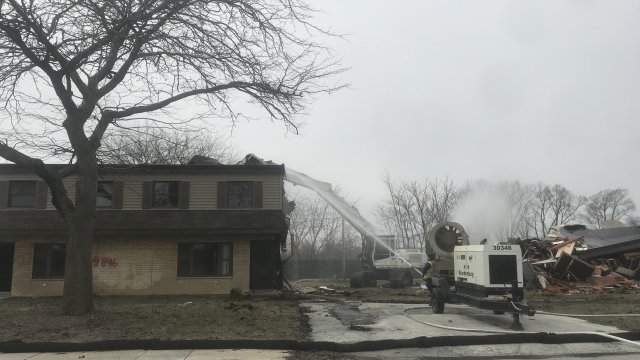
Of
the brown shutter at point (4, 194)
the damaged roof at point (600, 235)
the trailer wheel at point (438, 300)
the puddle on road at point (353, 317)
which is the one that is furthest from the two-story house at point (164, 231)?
the damaged roof at point (600, 235)

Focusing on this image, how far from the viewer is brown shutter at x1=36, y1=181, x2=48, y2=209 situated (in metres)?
23.6

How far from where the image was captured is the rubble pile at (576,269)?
2372 centimetres

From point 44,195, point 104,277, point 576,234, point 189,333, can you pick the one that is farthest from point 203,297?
point 576,234

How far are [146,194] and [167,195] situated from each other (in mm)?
913

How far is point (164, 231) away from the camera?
2266 centimetres

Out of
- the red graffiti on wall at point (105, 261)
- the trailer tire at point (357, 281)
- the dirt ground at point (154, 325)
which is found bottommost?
the trailer tire at point (357, 281)

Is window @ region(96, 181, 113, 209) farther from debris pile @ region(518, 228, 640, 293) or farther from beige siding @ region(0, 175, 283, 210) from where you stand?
debris pile @ region(518, 228, 640, 293)

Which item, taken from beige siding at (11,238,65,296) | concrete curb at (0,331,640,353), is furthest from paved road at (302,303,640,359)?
beige siding at (11,238,65,296)

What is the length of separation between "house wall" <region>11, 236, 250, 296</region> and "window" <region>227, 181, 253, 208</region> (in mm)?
1558

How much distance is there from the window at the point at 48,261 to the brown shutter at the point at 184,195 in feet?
18.7

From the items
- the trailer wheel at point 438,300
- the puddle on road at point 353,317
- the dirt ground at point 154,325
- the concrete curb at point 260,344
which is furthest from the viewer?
the trailer wheel at point 438,300

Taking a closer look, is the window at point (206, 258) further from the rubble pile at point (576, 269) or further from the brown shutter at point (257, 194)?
the rubble pile at point (576, 269)

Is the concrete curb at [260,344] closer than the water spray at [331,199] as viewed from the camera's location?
Yes

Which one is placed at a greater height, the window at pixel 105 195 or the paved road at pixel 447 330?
the window at pixel 105 195
